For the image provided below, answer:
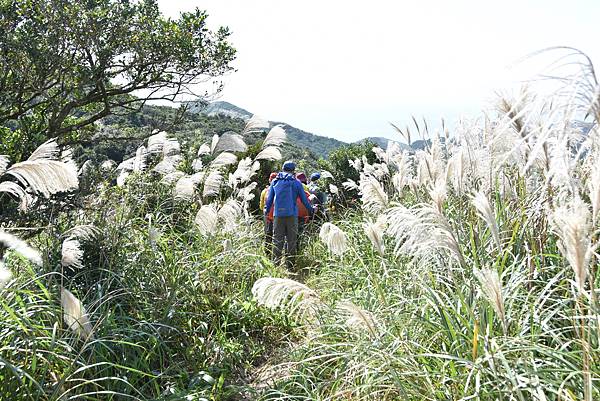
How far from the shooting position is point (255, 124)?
25.2ft

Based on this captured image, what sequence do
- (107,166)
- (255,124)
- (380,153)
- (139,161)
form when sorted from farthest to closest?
1. (380,153)
2. (255,124)
3. (107,166)
4. (139,161)

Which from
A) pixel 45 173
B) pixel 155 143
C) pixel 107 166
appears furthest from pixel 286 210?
pixel 45 173

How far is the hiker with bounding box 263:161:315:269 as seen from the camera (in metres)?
7.19

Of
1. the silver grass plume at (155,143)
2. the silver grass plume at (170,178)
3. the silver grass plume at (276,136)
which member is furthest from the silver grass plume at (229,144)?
the silver grass plume at (170,178)

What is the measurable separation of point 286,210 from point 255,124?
148 cm

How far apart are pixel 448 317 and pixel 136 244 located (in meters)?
2.98

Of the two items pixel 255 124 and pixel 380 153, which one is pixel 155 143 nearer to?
pixel 255 124

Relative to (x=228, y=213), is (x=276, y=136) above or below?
above

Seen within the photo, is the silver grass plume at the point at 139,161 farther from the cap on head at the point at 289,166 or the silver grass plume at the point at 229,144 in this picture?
the cap on head at the point at 289,166

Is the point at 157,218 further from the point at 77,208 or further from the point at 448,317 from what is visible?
the point at 448,317

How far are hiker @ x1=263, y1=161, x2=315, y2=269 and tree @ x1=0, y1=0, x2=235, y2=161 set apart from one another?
2.70m

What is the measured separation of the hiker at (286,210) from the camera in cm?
719

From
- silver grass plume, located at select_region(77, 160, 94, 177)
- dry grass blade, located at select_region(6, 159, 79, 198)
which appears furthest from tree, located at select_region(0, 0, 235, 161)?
dry grass blade, located at select_region(6, 159, 79, 198)

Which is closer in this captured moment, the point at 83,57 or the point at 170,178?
the point at 170,178
